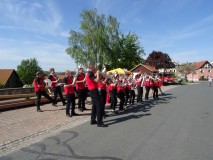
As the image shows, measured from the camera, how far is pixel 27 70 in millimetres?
77625

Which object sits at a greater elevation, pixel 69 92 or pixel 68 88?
pixel 68 88

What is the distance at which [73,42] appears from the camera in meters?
46.3

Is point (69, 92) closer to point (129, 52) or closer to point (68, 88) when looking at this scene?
point (68, 88)

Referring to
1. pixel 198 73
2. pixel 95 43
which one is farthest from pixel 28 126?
pixel 198 73

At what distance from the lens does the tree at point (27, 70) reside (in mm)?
75094

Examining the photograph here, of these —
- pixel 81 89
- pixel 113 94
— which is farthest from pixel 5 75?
pixel 113 94

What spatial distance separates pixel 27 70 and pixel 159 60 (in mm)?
41951

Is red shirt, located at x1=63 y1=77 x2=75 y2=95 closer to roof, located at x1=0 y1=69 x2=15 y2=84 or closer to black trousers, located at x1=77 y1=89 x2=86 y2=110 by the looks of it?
black trousers, located at x1=77 y1=89 x2=86 y2=110

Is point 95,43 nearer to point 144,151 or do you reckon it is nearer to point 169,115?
point 169,115

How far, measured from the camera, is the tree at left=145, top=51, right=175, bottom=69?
5758 centimetres

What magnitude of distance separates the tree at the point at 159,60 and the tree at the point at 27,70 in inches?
1327

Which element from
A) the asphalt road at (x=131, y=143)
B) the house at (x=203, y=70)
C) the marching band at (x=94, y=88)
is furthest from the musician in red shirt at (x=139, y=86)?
the house at (x=203, y=70)

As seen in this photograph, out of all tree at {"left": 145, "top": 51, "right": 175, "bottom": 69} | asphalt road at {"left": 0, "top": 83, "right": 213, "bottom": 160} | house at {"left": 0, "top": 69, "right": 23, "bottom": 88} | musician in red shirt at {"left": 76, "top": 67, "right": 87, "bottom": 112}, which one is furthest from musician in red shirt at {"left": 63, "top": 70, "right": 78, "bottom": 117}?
tree at {"left": 145, "top": 51, "right": 175, "bottom": 69}

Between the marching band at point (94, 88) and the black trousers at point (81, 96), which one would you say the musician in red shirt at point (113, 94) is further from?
the black trousers at point (81, 96)
